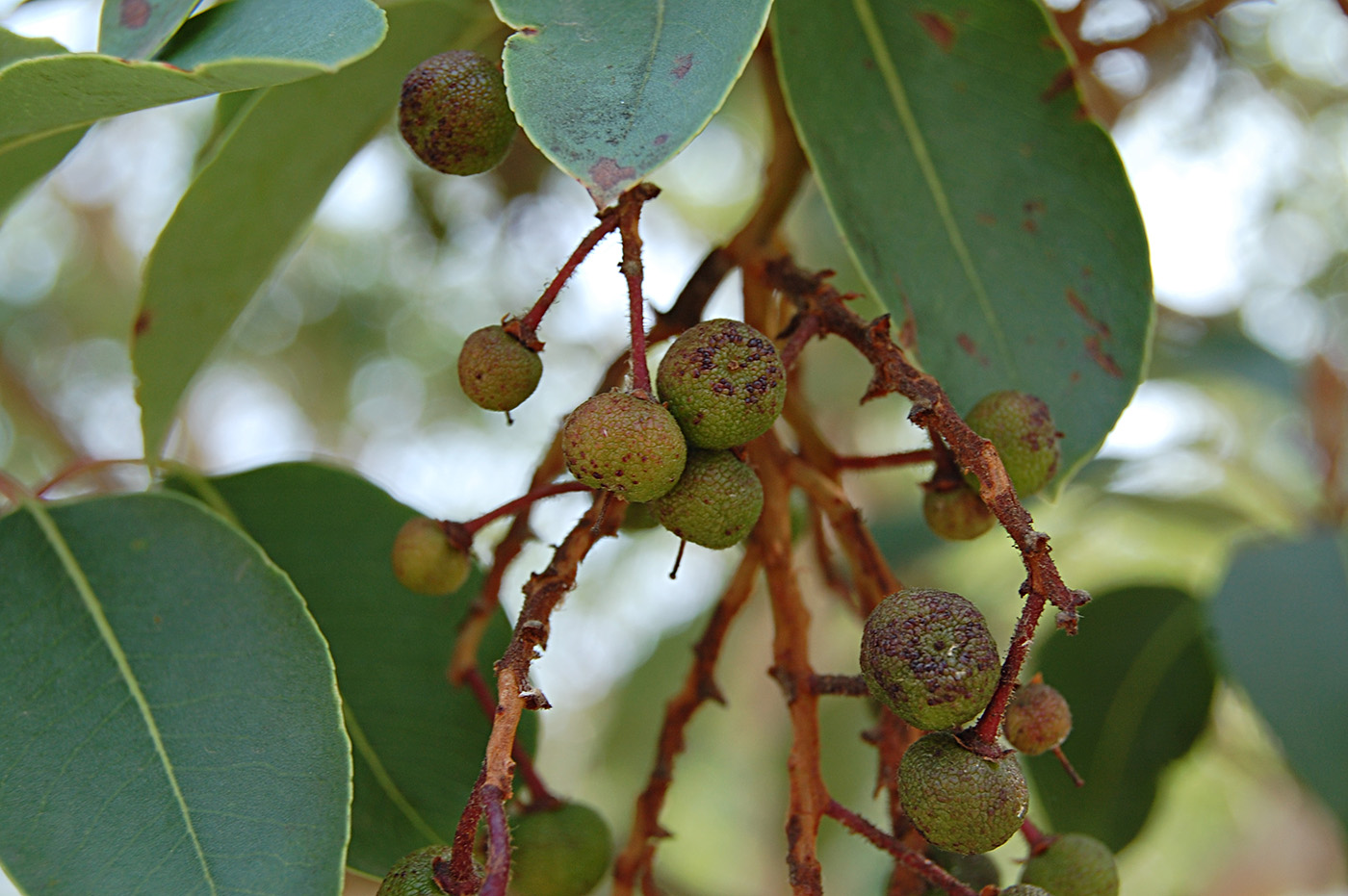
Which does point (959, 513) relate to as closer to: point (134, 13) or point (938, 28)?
point (938, 28)

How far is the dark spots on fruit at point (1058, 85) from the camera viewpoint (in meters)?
0.99

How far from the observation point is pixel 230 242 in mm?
1081

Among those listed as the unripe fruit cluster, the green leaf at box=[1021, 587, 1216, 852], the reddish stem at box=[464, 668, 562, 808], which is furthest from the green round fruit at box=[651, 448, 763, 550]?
the green leaf at box=[1021, 587, 1216, 852]

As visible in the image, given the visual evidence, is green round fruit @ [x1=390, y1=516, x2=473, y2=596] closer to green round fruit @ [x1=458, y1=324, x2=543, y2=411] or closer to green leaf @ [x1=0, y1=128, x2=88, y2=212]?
green round fruit @ [x1=458, y1=324, x2=543, y2=411]

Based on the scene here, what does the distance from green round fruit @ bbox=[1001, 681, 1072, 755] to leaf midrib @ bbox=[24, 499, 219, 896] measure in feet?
1.72

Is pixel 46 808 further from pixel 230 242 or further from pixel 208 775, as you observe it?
pixel 230 242

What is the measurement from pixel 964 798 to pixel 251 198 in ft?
2.69

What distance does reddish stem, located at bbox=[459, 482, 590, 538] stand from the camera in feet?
2.56

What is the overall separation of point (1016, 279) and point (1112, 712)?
2.49 ft

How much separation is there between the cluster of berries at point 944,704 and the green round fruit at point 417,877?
27 cm

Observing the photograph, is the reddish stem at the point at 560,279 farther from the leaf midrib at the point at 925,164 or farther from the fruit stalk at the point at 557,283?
the leaf midrib at the point at 925,164

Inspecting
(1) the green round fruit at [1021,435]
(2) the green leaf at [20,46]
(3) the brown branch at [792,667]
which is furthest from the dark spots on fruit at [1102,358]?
(2) the green leaf at [20,46]

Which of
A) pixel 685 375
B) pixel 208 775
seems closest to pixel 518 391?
pixel 685 375

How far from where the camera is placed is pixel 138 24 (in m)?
0.82
